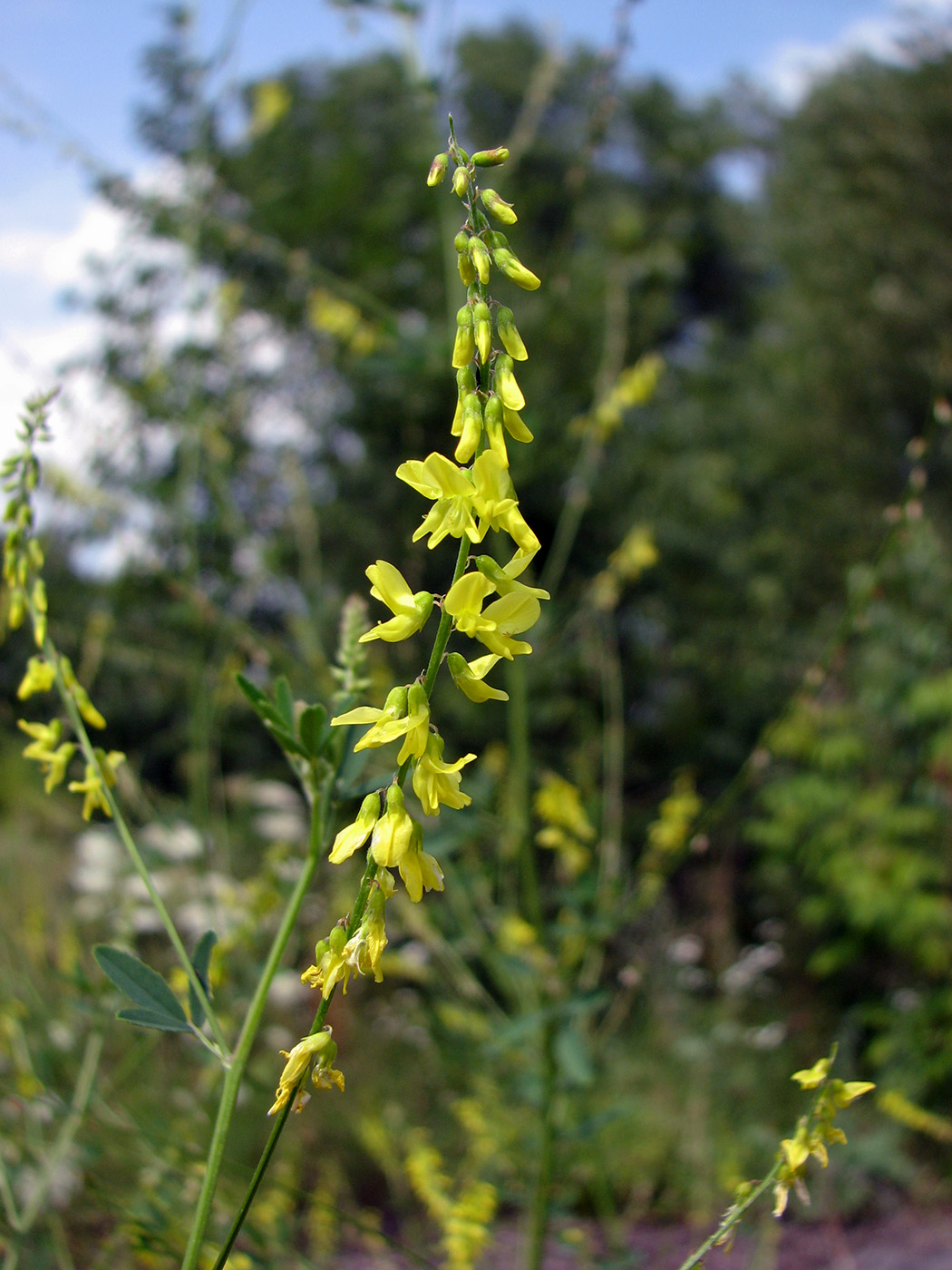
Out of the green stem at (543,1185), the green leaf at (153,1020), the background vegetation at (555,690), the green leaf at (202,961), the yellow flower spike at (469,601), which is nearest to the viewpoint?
the yellow flower spike at (469,601)

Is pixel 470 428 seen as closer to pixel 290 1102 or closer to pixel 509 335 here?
pixel 509 335

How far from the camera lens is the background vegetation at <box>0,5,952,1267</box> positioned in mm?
2006

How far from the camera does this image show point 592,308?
7.94 metres

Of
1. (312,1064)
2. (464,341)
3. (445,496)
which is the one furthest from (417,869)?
(464,341)

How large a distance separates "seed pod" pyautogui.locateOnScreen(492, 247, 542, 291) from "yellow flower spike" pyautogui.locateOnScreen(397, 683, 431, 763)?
0.97 ft

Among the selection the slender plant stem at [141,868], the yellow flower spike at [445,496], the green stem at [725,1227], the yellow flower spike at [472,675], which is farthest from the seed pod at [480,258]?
the green stem at [725,1227]

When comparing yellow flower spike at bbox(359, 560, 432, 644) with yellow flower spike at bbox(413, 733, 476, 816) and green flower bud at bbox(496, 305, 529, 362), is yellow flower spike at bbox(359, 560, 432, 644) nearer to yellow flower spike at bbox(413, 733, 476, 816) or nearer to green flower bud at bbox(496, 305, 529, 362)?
yellow flower spike at bbox(413, 733, 476, 816)

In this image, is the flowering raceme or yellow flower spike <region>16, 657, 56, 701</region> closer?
the flowering raceme

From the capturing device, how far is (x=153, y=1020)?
71 centimetres

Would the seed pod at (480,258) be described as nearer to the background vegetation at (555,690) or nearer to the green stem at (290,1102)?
the green stem at (290,1102)

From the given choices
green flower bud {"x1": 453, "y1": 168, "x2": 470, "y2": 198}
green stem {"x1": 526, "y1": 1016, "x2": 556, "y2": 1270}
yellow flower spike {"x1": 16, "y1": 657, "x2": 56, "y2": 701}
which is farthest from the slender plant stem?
green stem {"x1": 526, "y1": 1016, "x2": 556, "y2": 1270}

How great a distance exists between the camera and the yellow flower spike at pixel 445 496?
0.62 m

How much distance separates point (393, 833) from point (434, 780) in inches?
1.9

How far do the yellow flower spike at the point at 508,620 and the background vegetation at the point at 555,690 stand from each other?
25.0 inches
